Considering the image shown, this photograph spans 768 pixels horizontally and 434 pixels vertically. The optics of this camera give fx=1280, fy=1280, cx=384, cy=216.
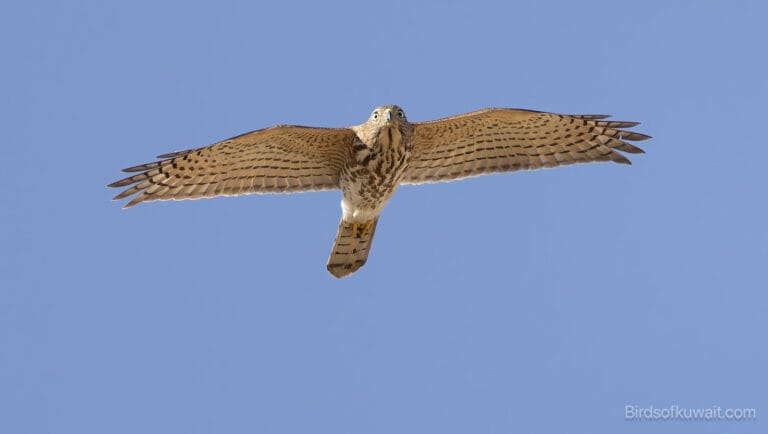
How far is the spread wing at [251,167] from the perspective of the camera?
1617 cm

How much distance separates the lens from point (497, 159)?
17.1 metres

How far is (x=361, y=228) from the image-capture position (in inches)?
665

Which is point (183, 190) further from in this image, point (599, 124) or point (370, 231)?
point (599, 124)

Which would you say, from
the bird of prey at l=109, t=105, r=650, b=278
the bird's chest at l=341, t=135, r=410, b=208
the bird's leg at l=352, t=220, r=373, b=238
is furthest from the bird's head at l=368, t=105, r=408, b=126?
the bird's leg at l=352, t=220, r=373, b=238

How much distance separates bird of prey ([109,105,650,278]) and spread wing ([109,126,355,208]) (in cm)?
1

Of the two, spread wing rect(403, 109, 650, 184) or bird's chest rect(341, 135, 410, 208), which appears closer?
bird's chest rect(341, 135, 410, 208)

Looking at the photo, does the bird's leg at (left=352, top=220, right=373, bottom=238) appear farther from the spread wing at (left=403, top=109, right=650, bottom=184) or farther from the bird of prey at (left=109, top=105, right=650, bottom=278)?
the spread wing at (left=403, top=109, right=650, bottom=184)

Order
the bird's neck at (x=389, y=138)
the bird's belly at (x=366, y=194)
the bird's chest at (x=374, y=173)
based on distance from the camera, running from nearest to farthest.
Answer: the bird's neck at (x=389, y=138) → the bird's chest at (x=374, y=173) → the bird's belly at (x=366, y=194)

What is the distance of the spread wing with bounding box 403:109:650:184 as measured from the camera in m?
16.8

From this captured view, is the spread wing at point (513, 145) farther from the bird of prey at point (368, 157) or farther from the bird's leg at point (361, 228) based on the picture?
the bird's leg at point (361, 228)

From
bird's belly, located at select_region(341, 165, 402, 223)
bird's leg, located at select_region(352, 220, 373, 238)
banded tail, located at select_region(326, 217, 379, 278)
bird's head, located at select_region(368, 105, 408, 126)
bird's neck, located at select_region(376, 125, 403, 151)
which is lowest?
banded tail, located at select_region(326, 217, 379, 278)

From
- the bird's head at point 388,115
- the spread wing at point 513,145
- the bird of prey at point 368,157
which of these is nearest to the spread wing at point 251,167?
the bird of prey at point 368,157

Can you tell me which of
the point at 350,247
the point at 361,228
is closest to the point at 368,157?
the point at 361,228

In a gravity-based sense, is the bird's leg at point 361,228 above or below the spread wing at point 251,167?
below
